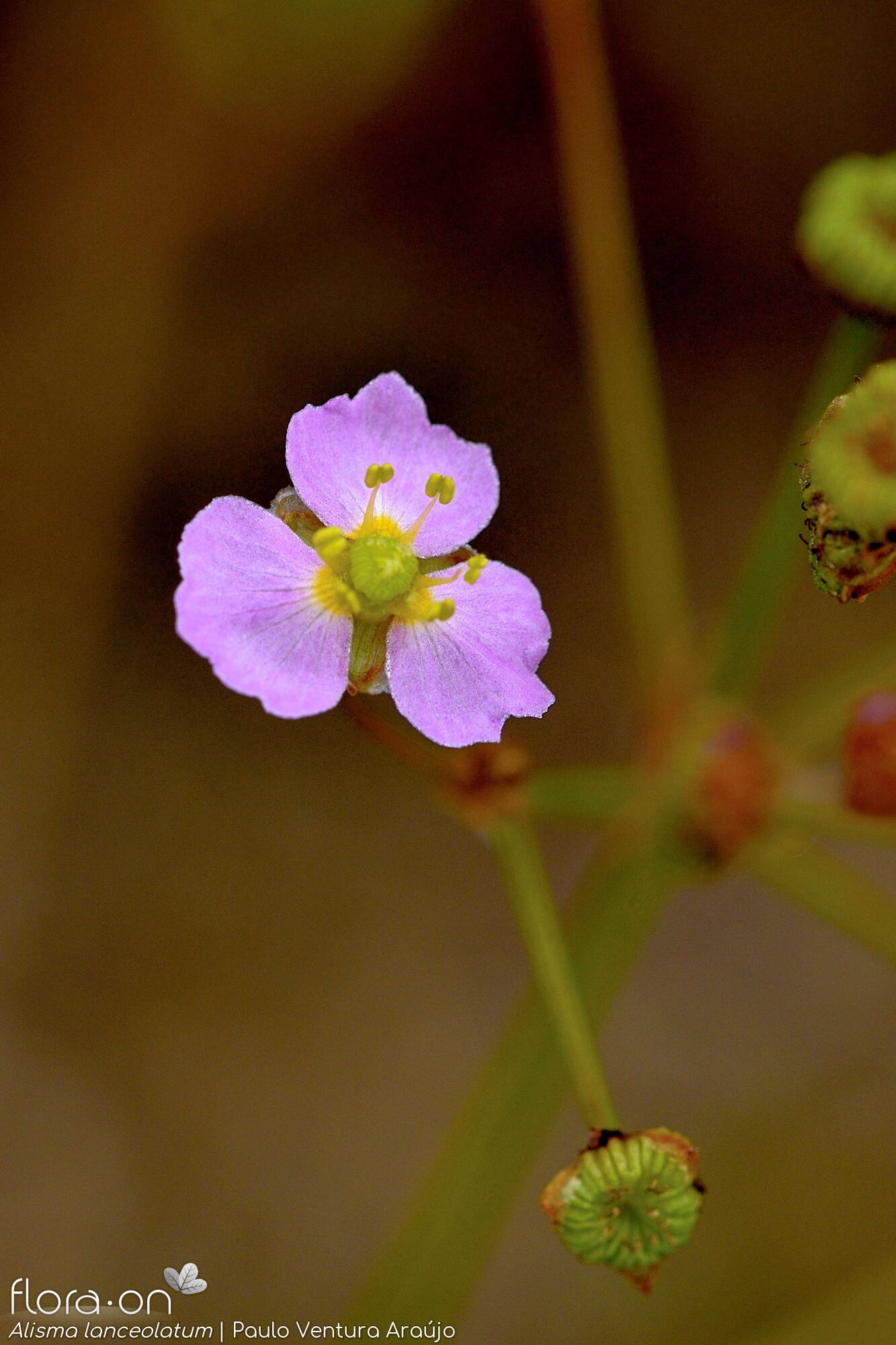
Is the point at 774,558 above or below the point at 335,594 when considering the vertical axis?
above

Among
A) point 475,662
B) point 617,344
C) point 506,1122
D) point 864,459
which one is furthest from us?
point 617,344

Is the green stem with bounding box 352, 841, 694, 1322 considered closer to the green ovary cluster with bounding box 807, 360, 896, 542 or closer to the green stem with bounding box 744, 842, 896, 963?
the green stem with bounding box 744, 842, 896, 963

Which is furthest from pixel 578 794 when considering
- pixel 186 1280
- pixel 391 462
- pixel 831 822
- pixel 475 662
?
pixel 186 1280

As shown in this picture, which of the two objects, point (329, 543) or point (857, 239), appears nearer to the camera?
point (329, 543)

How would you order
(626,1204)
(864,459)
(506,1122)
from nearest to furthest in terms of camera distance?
1. (864,459)
2. (626,1204)
3. (506,1122)

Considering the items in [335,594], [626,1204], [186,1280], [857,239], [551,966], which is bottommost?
[186,1280]

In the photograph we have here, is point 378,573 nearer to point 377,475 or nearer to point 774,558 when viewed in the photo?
point 377,475
